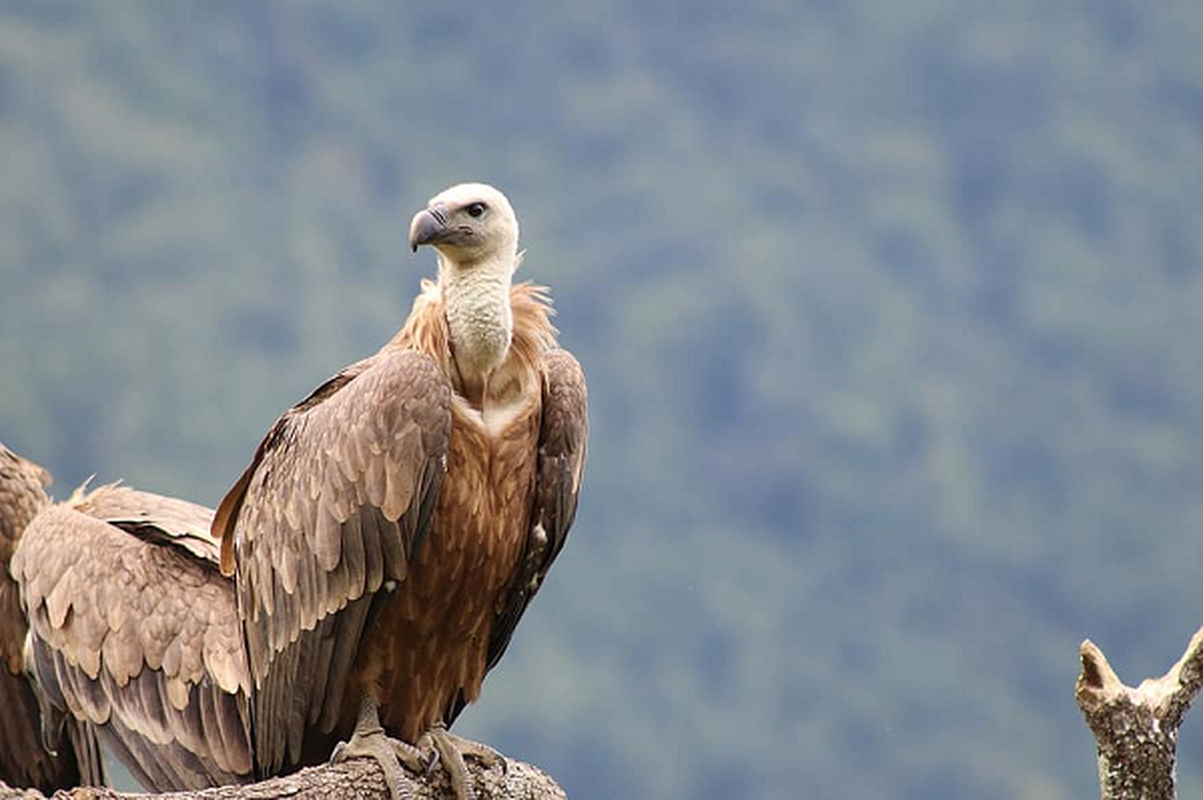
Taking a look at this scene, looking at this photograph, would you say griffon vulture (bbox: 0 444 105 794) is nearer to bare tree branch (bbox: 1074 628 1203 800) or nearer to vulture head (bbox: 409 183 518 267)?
A: vulture head (bbox: 409 183 518 267)

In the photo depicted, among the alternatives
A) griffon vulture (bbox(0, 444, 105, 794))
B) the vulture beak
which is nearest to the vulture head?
the vulture beak

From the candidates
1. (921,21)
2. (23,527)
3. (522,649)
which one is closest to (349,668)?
(23,527)

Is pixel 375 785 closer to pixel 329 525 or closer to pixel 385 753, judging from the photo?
pixel 385 753

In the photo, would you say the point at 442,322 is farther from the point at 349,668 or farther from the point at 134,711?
the point at 134,711

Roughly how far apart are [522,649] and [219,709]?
19.3 m

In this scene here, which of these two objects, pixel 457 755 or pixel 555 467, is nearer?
pixel 457 755

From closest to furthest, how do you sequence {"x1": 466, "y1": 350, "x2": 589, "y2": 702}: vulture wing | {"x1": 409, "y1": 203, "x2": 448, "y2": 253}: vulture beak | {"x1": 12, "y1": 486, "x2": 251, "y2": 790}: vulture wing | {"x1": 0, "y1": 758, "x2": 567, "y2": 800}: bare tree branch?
{"x1": 0, "y1": 758, "x2": 567, "y2": 800}: bare tree branch → {"x1": 409, "y1": 203, "x2": 448, "y2": 253}: vulture beak → {"x1": 466, "y1": 350, "x2": 589, "y2": 702}: vulture wing → {"x1": 12, "y1": 486, "x2": 251, "y2": 790}: vulture wing

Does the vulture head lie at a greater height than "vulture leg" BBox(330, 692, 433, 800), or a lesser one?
greater

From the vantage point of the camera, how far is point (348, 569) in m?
5.14

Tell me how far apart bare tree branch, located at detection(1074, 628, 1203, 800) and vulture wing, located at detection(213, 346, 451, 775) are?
1884 millimetres

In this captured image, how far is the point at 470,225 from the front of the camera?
5254mm

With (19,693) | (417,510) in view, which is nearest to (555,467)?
(417,510)

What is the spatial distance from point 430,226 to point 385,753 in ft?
4.45

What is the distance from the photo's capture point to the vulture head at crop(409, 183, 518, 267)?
205 inches
